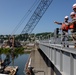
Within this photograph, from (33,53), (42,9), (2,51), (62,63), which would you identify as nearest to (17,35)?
(2,51)

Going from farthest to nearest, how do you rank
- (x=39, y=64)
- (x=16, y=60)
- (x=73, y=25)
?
(x=16, y=60) → (x=39, y=64) → (x=73, y=25)

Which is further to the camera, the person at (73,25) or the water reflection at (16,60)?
the water reflection at (16,60)

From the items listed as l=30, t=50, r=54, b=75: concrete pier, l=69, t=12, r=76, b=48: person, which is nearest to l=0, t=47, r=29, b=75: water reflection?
l=30, t=50, r=54, b=75: concrete pier

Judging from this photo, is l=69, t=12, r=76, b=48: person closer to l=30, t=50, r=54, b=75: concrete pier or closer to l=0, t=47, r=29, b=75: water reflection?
l=30, t=50, r=54, b=75: concrete pier

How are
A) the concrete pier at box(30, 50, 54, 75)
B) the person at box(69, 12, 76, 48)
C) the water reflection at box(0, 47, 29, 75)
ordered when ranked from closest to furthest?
the person at box(69, 12, 76, 48)
the concrete pier at box(30, 50, 54, 75)
the water reflection at box(0, 47, 29, 75)

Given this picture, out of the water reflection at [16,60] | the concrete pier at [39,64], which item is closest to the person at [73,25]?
the concrete pier at [39,64]

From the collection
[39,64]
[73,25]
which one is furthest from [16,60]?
[73,25]

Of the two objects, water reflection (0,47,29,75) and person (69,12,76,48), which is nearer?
person (69,12,76,48)

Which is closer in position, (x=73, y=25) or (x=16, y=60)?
(x=73, y=25)

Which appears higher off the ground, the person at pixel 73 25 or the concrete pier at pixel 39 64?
the person at pixel 73 25

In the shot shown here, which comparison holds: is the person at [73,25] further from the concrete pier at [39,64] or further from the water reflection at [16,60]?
the water reflection at [16,60]

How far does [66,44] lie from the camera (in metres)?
12.6

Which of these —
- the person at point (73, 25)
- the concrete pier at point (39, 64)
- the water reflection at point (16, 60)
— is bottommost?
the water reflection at point (16, 60)

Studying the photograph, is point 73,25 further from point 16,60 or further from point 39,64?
point 16,60
